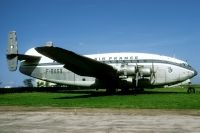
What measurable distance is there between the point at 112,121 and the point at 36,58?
99.7ft

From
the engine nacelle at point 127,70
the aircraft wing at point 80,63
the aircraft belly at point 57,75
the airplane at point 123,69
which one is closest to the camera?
the aircraft wing at point 80,63

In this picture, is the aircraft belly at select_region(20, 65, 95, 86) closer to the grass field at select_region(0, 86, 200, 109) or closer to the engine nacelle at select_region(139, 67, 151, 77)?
the engine nacelle at select_region(139, 67, 151, 77)

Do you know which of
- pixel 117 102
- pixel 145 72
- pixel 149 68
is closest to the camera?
pixel 117 102

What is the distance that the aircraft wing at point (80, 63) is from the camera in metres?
28.7

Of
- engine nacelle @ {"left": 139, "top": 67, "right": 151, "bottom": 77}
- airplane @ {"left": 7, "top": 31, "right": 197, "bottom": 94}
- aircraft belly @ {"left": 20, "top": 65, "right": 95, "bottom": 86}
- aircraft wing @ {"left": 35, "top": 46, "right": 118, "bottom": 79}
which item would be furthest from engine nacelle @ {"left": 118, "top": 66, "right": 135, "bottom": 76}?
aircraft belly @ {"left": 20, "top": 65, "right": 95, "bottom": 86}

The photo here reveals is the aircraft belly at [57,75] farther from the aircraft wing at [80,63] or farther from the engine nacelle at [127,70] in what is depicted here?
the engine nacelle at [127,70]

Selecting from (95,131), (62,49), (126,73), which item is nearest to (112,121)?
(95,131)

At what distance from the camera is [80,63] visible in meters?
A: 31.7

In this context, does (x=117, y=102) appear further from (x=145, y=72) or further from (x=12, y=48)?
(x=12, y=48)

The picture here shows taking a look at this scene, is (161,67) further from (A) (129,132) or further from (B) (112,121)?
(A) (129,132)

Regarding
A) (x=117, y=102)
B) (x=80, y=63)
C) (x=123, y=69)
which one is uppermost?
(x=80, y=63)

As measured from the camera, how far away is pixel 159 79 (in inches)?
1334

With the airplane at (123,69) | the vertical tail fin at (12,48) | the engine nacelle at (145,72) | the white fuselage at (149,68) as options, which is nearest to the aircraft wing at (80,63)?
the airplane at (123,69)

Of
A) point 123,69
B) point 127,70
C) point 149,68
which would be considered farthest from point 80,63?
point 149,68
